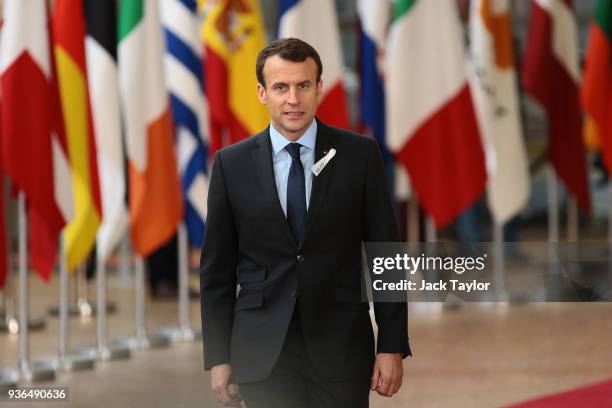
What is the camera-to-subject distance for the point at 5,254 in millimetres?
5840

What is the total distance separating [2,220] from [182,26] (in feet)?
6.87

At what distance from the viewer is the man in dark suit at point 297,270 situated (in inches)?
91.3

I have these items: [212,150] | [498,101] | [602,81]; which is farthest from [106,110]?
[602,81]

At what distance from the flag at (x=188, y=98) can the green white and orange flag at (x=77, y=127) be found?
3.38 feet

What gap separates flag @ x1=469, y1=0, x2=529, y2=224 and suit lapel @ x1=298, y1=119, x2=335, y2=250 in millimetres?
6468

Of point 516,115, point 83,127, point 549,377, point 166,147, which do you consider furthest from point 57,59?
point 516,115

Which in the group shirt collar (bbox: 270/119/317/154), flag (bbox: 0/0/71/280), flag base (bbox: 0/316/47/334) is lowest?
flag base (bbox: 0/316/47/334)

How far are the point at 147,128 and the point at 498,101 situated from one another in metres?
3.14

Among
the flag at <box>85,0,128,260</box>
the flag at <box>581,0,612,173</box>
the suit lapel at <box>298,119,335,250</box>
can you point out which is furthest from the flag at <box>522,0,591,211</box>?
the suit lapel at <box>298,119,335,250</box>

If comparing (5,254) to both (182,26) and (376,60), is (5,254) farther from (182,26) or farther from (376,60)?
(376,60)

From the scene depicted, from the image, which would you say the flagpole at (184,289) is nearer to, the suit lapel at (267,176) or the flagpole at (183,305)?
the flagpole at (183,305)

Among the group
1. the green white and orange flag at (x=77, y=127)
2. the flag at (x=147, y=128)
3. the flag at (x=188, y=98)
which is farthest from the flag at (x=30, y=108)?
the flag at (x=188, y=98)

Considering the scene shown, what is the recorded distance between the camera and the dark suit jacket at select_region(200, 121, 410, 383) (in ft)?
7.61

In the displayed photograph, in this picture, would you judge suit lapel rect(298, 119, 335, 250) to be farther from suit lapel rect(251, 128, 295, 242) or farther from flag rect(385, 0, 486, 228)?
flag rect(385, 0, 486, 228)
